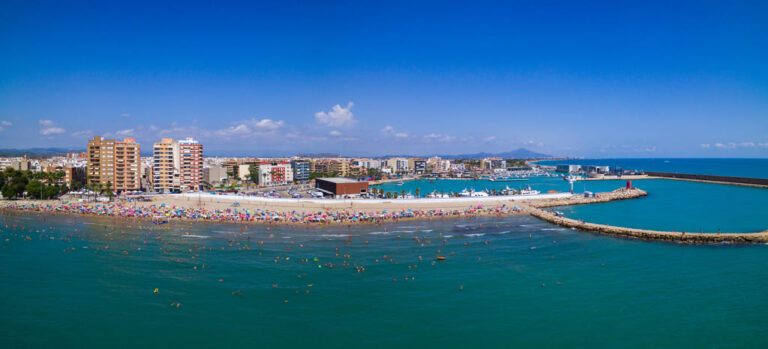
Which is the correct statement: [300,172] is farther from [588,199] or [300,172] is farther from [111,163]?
[588,199]

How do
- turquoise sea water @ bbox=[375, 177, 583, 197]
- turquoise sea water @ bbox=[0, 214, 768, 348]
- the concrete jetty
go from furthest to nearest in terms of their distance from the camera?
turquoise sea water @ bbox=[375, 177, 583, 197] → the concrete jetty → turquoise sea water @ bbox=[0, 214, 768, 348]

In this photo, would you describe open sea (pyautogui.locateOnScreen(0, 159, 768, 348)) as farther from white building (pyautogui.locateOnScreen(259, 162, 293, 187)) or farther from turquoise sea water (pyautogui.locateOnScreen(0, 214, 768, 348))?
white building (pyautogui.locateOnScreen(259, 162, 293, 187))

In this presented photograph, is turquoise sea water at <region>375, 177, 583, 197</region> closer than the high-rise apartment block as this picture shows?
No

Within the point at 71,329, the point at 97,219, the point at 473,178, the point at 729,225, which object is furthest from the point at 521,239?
the point at 473,178

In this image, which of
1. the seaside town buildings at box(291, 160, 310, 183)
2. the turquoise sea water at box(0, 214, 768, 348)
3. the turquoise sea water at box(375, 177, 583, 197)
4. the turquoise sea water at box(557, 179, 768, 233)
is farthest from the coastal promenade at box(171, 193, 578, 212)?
the seaside town buildings at box(291, 160, 310, 183)

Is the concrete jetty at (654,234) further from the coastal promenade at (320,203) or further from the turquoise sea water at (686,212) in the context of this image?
the coastal promenade at (320,203)

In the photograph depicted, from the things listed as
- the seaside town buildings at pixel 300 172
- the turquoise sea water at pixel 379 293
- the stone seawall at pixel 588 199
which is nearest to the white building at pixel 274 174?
the seaside town buildings at pixel 300 172

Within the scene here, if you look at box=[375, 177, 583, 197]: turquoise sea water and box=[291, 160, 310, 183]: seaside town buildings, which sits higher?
box=[291, 160, 310, 183]: seaside town buildings
